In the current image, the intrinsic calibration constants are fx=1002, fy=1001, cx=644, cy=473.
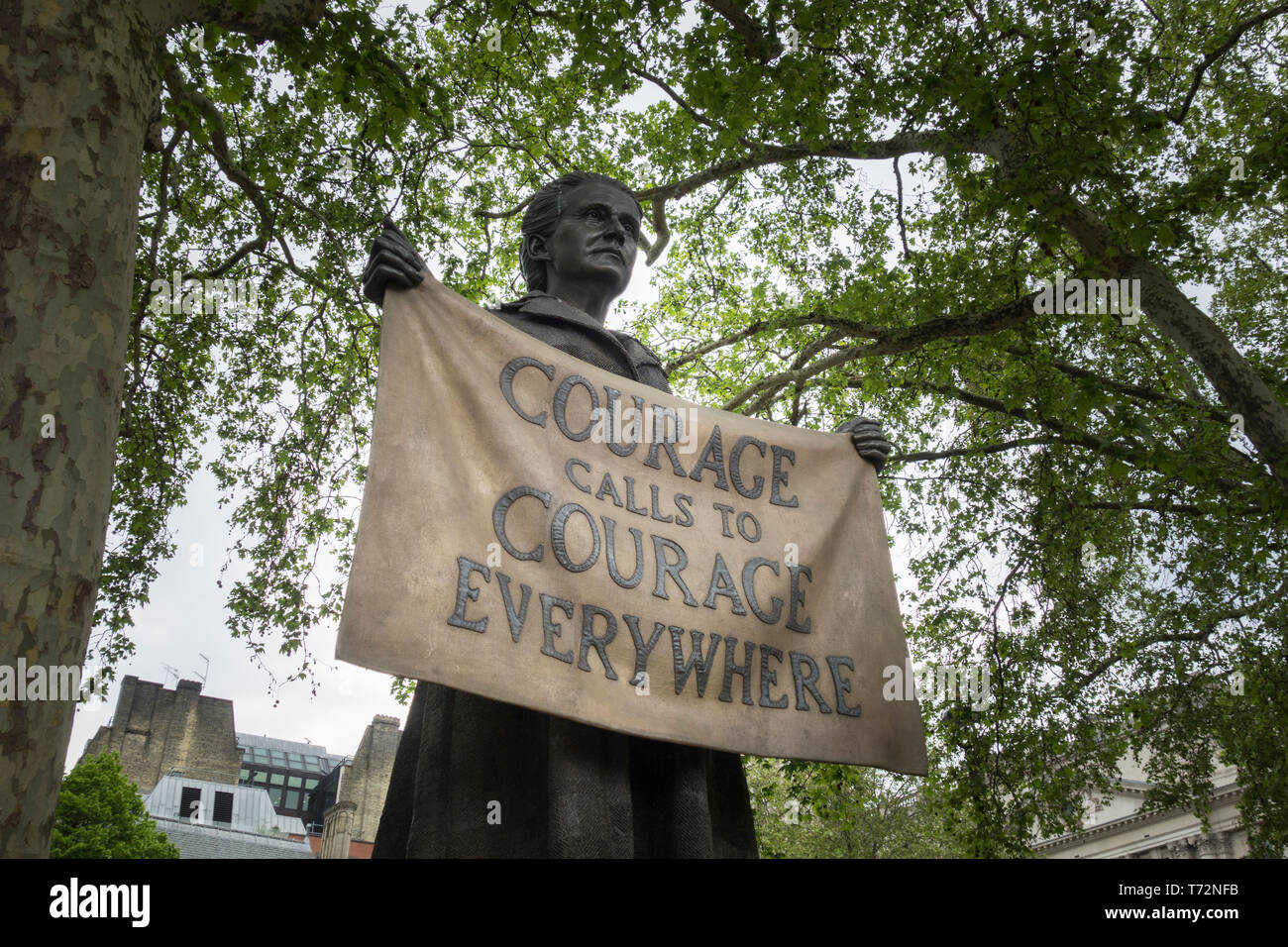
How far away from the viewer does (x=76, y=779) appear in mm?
24969

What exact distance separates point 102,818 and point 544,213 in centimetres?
2565

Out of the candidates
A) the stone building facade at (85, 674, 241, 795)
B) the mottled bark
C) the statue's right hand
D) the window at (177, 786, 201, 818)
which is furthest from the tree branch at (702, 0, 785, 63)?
the stone building facade at (85, 674, 241, 795)

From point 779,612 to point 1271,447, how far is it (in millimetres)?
5594

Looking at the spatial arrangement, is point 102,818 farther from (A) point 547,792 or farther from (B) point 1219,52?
(B) point 1219,52

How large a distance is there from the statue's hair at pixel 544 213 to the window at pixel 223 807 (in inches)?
1567

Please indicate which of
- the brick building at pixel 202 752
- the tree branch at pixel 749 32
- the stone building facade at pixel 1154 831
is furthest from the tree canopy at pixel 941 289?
Result: the brick building at pixel 202 752

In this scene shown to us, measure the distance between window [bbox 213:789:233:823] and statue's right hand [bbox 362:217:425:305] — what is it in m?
40.7

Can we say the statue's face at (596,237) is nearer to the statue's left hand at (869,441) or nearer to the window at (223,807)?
the statue's left hand at (869,441)

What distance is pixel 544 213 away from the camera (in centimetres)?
483

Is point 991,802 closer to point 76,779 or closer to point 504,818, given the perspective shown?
point 504,818

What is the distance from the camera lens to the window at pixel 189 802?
36.8 metres

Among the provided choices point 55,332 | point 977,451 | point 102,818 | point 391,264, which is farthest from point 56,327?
point 102,818

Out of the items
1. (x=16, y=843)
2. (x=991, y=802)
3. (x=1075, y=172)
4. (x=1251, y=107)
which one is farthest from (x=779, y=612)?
(x=1251, y=107)

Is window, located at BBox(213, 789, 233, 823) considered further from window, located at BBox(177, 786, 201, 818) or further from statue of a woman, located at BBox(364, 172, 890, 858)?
statue of a woman, located at BBox(364, 172, 890, 858)
